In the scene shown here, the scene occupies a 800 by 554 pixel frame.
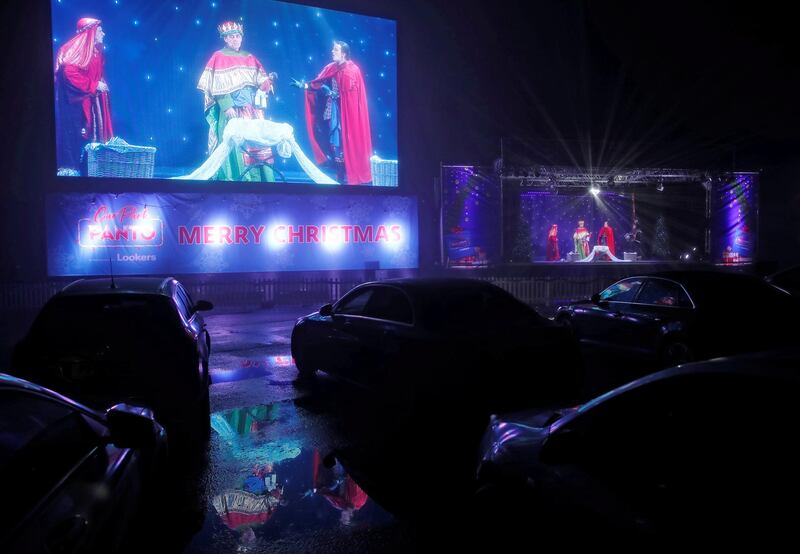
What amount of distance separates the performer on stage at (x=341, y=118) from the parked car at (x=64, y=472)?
1817 cm

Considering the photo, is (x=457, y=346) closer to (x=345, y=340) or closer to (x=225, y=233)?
(x=345, y=340)

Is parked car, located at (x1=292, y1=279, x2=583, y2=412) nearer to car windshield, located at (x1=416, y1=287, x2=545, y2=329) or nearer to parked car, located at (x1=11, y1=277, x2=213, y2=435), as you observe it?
car windshield, located at (x1=416, y1=287, x2=545, y2=329)

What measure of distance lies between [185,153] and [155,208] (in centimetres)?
209

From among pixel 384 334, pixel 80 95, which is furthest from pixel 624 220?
pixel 384 334

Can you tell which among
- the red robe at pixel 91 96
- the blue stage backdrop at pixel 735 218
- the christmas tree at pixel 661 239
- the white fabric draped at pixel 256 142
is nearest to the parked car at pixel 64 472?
the white fabric draped at pixel 256 142

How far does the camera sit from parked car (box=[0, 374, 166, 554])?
1858 millimetres

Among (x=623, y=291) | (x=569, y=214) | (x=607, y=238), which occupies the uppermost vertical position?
(x=569, y=214)

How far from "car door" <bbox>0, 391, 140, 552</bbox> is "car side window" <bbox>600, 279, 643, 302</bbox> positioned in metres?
7.43

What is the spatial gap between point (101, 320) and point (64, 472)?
330 centimetres

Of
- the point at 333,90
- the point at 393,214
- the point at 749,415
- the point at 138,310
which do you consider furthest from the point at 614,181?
the point at 749,415

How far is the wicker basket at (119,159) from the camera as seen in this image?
1831cm

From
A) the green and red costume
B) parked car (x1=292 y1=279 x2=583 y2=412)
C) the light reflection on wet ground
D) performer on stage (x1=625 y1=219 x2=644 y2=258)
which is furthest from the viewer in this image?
performer on stage (x1=625 y1=219 x2=644 y2=258)

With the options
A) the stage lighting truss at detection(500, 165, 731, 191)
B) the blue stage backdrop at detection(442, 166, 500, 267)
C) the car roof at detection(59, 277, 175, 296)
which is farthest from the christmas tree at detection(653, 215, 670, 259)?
the car roof at detection(59, 277, 175, 296)

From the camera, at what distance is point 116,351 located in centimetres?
504
